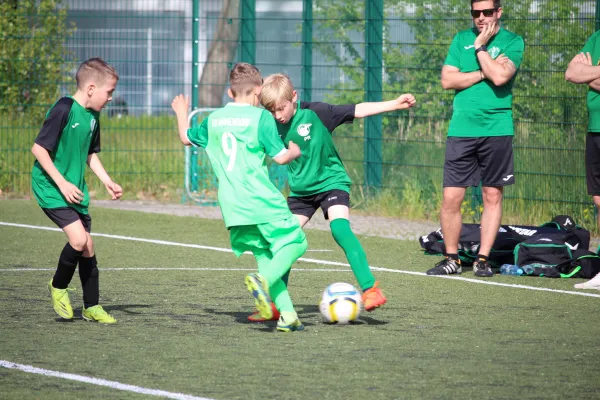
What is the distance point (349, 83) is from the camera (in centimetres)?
1433

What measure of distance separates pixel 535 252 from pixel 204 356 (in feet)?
14.2

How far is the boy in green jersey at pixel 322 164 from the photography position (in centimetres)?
735

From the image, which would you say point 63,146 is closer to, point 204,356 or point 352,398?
point 204,356

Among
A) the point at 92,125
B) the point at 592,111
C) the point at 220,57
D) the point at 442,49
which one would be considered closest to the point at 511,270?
the point at 592,111

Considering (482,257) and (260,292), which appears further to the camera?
(482,257)

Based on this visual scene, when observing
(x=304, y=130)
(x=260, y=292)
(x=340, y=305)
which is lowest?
(x=340, y=305)

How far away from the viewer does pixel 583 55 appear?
8883mm

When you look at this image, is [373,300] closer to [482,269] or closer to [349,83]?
[482,269]

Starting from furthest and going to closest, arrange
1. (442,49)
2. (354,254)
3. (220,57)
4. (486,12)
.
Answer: (220,57) → (442,49) → (486,12) → (354,254)

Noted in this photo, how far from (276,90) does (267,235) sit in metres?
1.06

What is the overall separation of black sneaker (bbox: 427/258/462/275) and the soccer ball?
7.80 feet

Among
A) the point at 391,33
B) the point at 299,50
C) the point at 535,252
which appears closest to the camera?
the point at 535,252

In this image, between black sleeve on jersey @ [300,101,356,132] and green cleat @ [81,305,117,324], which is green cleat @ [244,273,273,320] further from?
black sleeve on jersey @ [300,101,356,132]

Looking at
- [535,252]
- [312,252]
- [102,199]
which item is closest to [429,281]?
[535,252]
